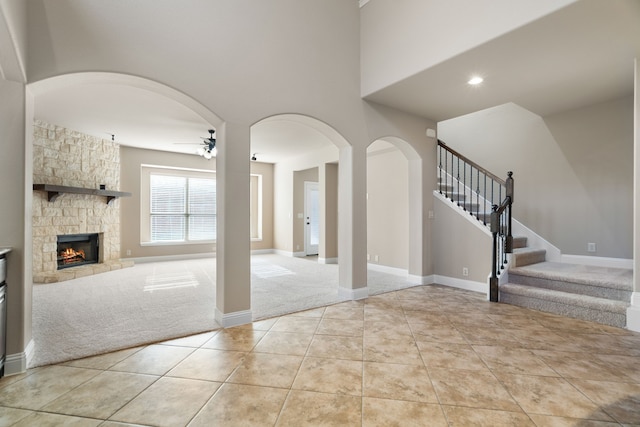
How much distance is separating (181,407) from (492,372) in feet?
7.07

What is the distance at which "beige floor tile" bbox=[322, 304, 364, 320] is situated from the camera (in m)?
3.41

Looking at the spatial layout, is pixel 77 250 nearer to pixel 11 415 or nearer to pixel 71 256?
pixel 71 256

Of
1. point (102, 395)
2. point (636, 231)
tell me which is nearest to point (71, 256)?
point (102, 395)

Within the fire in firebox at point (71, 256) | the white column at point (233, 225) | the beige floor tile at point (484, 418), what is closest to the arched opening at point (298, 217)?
the white column at point (233, 225)


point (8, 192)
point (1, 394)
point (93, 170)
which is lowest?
point (1, 394)

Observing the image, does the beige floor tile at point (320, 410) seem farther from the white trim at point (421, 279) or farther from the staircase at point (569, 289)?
the white trim at point (421, 279)

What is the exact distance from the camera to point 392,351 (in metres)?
2.56

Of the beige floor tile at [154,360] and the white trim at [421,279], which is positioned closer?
the beige floor tile at [154,360]

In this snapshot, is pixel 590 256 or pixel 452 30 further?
pixel 590 256

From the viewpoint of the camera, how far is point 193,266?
6734 mm

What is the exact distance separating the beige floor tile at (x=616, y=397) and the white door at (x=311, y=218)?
6827mm

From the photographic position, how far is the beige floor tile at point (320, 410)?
66.6 inches

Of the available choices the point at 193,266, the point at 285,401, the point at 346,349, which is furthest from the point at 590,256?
the point at 193,266

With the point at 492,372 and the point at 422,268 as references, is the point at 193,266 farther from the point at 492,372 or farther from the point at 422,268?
the point at 492,372
